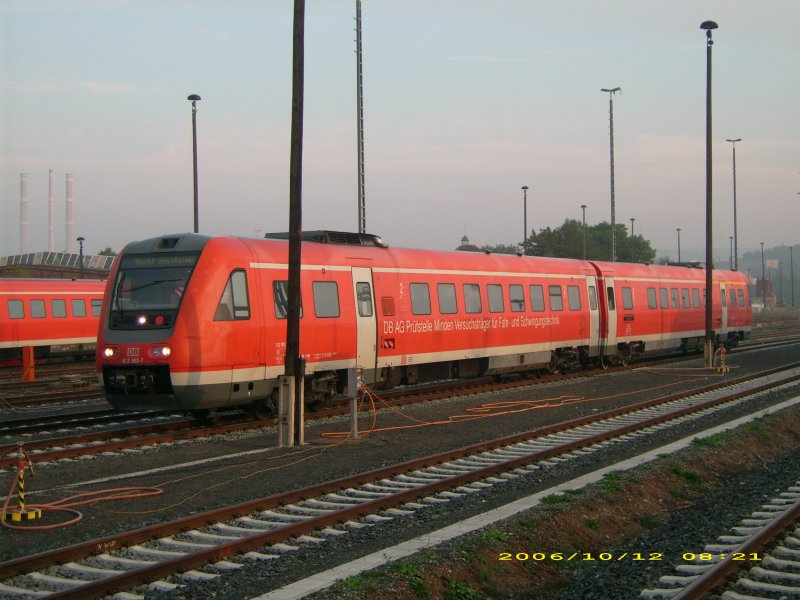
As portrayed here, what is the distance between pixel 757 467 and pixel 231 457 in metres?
7.56

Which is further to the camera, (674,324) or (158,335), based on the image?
(674,324)

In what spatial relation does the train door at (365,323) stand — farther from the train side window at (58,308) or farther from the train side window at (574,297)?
the train side window at (58,308)

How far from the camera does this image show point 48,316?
35.2 metres

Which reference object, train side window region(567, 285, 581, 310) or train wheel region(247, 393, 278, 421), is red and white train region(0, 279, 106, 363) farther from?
train wheel region(247, 393, 278, 421)

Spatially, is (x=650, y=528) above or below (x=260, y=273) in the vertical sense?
below

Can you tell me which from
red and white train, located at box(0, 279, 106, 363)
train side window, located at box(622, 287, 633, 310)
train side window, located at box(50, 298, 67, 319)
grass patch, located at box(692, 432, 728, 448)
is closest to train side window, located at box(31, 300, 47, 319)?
red and white train, located at box(0, 279, 106, 363)

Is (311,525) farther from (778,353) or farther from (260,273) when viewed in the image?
(778,353)

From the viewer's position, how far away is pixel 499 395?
894 inches

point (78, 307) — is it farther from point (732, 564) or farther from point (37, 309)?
point (732, 564)

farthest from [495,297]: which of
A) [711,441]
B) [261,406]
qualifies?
[711,441]

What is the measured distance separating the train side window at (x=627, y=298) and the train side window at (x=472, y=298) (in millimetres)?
8501

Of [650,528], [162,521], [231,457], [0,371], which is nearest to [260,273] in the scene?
[231,457]

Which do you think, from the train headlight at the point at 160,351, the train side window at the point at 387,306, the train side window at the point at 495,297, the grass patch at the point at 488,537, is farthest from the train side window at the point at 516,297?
the grass patch at the point at 488,537

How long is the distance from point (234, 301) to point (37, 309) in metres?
21.1
